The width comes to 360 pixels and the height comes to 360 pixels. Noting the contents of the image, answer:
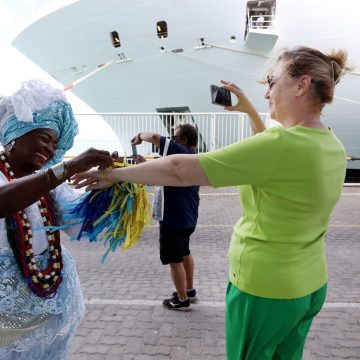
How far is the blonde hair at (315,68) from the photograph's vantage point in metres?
1.45

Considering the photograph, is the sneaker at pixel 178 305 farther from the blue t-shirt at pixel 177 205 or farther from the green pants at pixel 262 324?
the green pants at pixel 262 324

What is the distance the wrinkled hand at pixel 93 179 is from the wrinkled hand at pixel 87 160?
4.6 inches

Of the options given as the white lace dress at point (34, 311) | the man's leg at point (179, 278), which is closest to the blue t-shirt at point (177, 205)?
the man's leg at point (179, 278)

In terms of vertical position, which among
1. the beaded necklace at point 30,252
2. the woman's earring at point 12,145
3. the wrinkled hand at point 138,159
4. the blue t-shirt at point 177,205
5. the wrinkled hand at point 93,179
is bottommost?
the blue t-shirt at point 177,205

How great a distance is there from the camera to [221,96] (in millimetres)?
2193

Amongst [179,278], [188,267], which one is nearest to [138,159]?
[179,278]

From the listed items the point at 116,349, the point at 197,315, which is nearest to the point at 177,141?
the point at 197,315

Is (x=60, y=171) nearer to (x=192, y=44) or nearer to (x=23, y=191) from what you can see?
(x=23, y=191)

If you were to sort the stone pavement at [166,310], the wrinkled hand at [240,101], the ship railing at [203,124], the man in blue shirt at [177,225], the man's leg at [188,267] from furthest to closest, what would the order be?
the ship railing at [203,124] < the man's leg at [188,267] < the man in blue shirt at [177,225] < the stone pavement at [166,310] < the wrinkled hand at [240,101]

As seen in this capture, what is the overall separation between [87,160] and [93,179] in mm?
250

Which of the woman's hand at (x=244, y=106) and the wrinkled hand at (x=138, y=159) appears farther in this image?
Answer: the woman's hand at (x=244, y=106)

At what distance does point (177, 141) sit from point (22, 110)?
2.25 m

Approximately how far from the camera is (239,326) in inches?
61.4

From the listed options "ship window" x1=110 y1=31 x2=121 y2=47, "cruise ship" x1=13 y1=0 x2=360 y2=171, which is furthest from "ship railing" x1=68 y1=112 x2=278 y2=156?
"ship window" x1=110 y1=31 x2=121 y2=47
